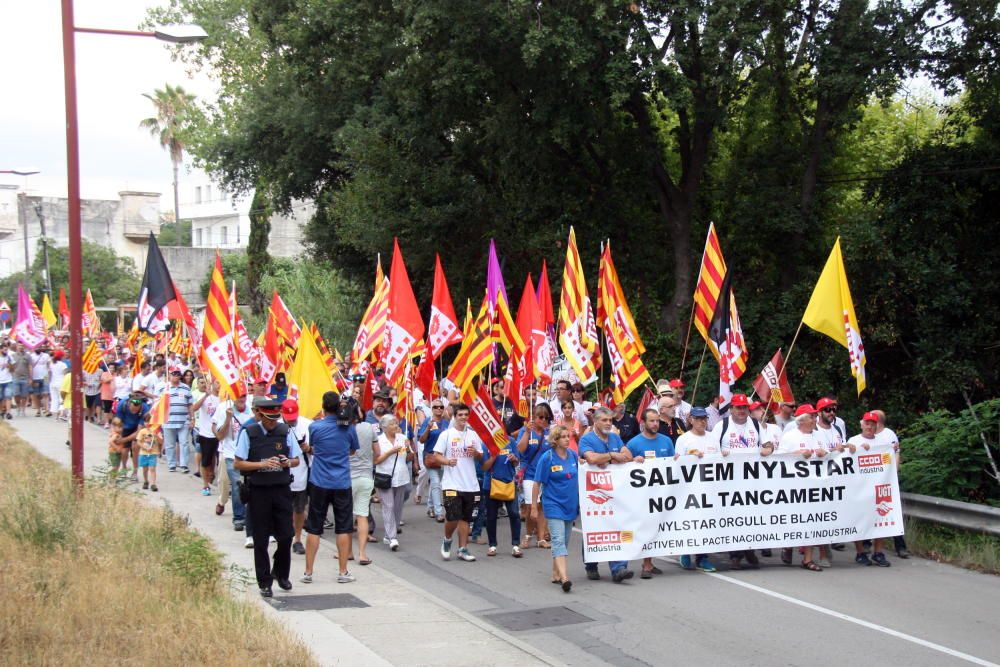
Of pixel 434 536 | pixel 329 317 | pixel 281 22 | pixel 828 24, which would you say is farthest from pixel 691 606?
pixel 329 317

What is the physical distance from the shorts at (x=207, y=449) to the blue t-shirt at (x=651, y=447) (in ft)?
23.8

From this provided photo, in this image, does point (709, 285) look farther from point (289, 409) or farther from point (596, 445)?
point (289, 409)

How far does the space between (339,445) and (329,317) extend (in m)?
29.9

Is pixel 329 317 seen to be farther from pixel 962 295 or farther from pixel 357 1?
pixel 962 295

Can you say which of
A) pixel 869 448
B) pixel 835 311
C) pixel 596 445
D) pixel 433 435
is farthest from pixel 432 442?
pixel 869 448

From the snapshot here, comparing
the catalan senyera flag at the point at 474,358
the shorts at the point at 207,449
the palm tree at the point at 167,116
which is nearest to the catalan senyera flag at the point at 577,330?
the catalan senyera flag at the point at 474,358

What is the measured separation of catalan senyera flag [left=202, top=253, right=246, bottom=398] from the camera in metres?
13.8

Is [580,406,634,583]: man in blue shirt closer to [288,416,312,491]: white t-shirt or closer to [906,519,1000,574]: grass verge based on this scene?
[288,416,312,491]: white t-shirt

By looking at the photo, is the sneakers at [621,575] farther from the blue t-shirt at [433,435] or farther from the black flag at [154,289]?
the black flag at [154,289]

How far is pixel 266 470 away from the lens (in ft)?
30.9

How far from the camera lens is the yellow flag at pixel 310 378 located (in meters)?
11.8

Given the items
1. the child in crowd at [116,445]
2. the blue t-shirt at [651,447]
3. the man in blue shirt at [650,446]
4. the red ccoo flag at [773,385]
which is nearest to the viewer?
the man in blue shirt at [650,446]

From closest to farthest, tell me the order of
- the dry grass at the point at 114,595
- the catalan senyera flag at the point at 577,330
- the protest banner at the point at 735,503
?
the dry grass at the point at 114,595 → the protest banner at the point at 735,503 → the catalan senyera flag at the point at 577,330

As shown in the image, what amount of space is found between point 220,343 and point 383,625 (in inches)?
253
